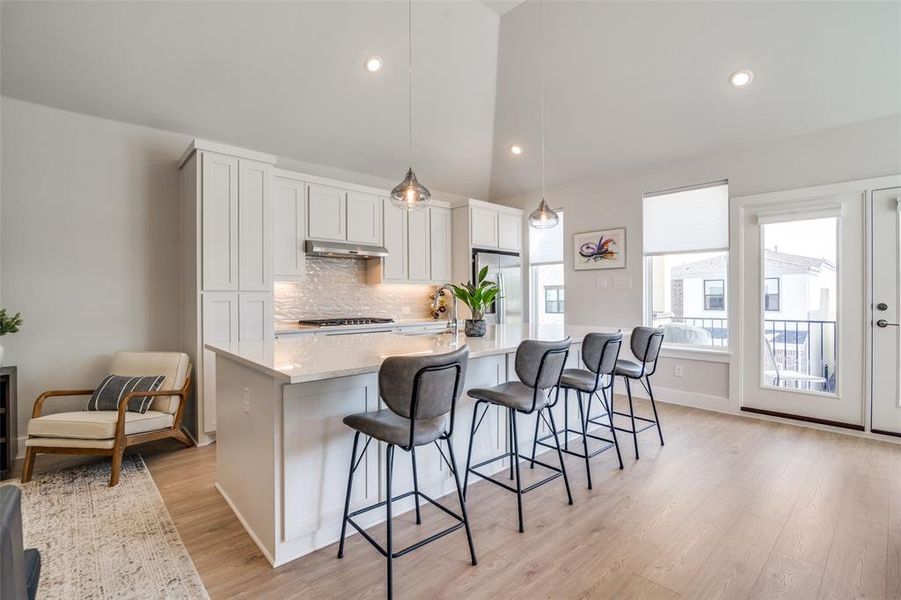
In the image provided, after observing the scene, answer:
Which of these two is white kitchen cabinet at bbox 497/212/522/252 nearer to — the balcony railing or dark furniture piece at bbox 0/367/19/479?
the balcony railing

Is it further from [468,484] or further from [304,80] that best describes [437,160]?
[468,484]

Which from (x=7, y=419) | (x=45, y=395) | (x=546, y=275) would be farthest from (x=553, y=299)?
(x=7, y=419)

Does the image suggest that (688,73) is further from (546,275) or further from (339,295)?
(339,295)

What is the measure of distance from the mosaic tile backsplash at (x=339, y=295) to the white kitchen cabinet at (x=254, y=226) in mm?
663

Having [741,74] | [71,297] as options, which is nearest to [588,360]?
[741,74]

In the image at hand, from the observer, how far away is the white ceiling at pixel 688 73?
3.23 meters

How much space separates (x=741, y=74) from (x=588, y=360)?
294cm

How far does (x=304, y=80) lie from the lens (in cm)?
384

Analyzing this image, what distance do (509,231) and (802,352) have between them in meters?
3.53

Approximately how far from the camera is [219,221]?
11.5ft

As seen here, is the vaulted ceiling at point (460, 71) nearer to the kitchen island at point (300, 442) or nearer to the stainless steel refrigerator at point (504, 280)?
the stainless steel refrigerator at point (504, 280)

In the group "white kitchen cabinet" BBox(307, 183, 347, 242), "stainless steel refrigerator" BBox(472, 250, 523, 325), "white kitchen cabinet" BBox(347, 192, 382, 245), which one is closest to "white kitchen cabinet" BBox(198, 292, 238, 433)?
"white kitchen cabinet" BBox(307, 183, 347, 242)

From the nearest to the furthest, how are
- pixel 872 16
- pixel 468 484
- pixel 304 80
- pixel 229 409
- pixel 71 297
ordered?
pixel 229 409
pixel 468 484
pixel 872 16
pixel 71 297
pixel 304 80

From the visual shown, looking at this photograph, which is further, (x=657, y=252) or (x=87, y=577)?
(x=657, y=252)
